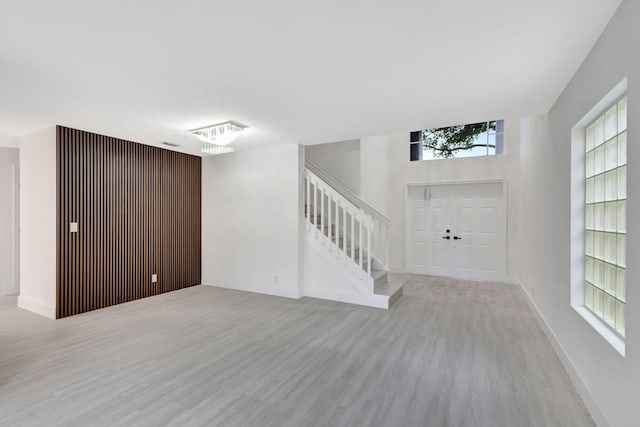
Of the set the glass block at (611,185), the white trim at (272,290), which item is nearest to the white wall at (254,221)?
the white trim at (272,290)

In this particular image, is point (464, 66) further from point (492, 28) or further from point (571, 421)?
point (571, 421)

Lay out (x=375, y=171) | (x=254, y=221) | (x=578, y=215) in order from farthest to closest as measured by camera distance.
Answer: (x=375, y=171) → (x=254, y=221) → (x=578, y=215)

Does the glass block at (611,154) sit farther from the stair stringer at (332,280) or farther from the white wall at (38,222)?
the white wall at (38,222)

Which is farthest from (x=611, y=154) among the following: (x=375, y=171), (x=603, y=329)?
(x=375, y=171)

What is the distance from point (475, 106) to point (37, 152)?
551 centimetres

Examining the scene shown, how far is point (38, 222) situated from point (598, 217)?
19.9 feet

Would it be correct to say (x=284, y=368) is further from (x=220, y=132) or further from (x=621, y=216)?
(x=220, y=132)

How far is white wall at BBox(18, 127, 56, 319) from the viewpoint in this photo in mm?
3764

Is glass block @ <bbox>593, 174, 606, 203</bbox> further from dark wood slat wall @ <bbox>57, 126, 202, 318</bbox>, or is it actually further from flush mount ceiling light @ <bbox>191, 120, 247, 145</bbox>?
dark wood slat wall @ <bbox>57, 126, 202, 318</bbox>

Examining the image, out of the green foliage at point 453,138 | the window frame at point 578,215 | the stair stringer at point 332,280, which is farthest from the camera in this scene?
the green foliage at point 453,138

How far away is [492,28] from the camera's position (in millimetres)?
1773

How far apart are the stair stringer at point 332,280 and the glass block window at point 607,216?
238 cm

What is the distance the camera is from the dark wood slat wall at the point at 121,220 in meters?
3.83

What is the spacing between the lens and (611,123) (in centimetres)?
196
